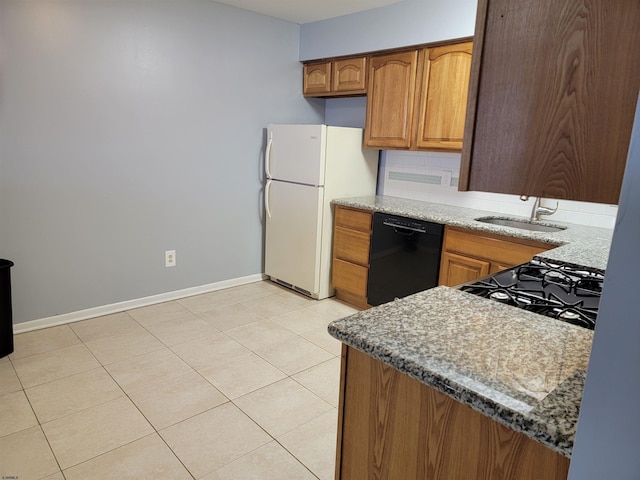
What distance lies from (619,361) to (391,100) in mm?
3119

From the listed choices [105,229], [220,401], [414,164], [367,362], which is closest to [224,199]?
[105,229]

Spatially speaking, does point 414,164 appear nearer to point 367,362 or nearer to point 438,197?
point 438,197

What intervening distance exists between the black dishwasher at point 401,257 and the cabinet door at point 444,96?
622 mm

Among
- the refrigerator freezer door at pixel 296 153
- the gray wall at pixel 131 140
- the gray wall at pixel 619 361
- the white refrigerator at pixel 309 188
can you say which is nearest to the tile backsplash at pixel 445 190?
the white refrigerator at pixel 309 188

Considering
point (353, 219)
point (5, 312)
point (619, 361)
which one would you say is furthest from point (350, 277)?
point (619, 361)

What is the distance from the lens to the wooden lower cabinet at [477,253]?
253cm

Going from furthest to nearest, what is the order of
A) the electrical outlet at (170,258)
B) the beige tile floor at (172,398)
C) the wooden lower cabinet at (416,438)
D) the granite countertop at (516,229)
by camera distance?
1. the electrical outlet at (170,258)
2. the granite countertop at (516,229)
3. the beige tile floor at (172,398)
4. the wooden lower cabinet at (416,438)

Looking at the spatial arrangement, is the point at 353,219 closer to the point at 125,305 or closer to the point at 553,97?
the point at 125,305

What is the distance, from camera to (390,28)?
3232mm

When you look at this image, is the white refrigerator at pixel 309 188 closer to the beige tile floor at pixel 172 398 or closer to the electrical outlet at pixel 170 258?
the beige tile floor at pixel 172 398

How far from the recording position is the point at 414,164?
3.71 meters

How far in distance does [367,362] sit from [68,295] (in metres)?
2.75

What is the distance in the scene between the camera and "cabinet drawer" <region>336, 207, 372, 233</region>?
3.38 metres

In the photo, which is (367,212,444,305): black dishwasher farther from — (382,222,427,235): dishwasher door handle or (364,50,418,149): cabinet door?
(364,50,418,149): cabinet door
